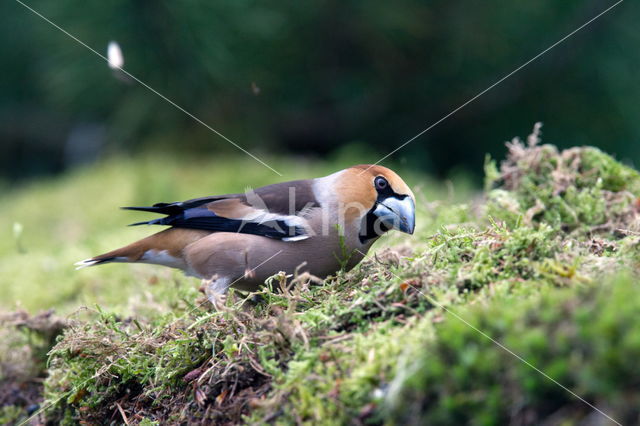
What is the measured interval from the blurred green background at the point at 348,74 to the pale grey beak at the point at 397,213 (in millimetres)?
4718

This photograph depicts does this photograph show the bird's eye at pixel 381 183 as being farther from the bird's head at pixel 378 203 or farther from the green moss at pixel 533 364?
the green moss at pixel 533 364

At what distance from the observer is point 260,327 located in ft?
8.61

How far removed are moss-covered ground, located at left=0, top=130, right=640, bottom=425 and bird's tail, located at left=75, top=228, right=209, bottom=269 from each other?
29cm

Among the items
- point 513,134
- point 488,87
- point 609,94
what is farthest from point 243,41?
point 609,94

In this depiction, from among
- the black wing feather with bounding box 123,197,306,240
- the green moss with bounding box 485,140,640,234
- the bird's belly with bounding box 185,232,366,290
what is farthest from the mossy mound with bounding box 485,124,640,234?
the black wing feather with bounding box 123,197,306,240

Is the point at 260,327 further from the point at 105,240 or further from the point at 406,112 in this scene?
the point at 406,112

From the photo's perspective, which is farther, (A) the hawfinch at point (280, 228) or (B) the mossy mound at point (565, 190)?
(B) the mossy mound at point (565, 190)

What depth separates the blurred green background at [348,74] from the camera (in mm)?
7969

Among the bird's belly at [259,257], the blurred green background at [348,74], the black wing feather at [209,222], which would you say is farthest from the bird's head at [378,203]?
the blurred green background at [348,74]

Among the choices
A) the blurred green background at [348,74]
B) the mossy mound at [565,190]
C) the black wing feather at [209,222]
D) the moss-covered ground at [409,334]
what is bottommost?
the moss-covered ground at [409,334]

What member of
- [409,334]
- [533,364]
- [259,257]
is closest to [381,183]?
[259,257]

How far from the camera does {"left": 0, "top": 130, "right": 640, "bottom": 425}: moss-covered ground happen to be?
1.74m

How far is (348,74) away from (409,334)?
283 inches

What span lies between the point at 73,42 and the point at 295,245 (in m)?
6.52
